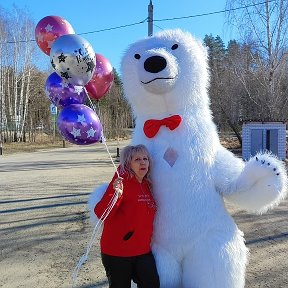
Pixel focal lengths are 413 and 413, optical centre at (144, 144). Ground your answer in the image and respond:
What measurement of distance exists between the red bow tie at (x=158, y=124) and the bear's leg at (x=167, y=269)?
81 cm

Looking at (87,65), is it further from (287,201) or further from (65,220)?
(287,201)

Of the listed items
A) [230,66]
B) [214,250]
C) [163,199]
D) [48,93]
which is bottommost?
[214,250]

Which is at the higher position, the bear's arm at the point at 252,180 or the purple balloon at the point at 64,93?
the purple balloon at the point at 64,93

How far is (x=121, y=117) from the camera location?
3850 cm

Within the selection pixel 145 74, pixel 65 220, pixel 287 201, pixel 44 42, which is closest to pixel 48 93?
pixel 44 42

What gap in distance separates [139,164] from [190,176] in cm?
36

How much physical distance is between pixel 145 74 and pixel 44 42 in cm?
166

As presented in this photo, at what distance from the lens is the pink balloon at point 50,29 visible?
394 centimetres

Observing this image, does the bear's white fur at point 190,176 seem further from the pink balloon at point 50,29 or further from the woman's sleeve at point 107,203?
the pink balloon at point 50,29

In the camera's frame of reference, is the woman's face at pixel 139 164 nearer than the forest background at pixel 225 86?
Yes

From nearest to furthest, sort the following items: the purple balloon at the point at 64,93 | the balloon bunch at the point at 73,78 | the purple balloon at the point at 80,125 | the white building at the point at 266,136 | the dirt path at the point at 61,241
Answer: the balloon bunch at the point at 73,78 → the purple balloon at the point at 80,125 → the purple balloon at the point at 64,93 → the dirt path at the point at 61,241 → the white building at the point at 266,136

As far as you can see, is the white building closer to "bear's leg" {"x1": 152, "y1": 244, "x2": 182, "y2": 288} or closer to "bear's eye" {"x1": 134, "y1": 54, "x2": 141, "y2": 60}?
"bear's eye" {"x1": 134, "y1": 54, "x2": 141, "y2": 60}

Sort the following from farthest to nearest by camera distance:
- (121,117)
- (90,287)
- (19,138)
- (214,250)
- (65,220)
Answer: (121,117) < (19,138) < (65,220) < (90,287) < (214,250)

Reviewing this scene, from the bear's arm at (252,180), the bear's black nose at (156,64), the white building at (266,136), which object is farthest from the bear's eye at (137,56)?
the white building at (266,136)
